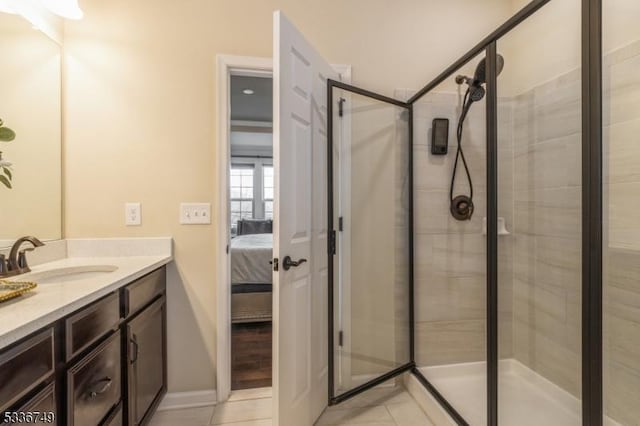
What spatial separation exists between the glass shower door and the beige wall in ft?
2.20

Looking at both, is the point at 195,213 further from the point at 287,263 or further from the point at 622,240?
the point at 622,240

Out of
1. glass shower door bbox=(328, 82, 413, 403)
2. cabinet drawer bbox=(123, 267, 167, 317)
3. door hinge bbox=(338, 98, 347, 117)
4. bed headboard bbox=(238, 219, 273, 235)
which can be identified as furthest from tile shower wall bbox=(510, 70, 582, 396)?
bed headboard bbox=(238, 219, 273, 235)

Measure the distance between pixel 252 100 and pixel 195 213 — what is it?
10.8 feet

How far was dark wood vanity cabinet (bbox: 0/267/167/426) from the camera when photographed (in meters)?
0.82

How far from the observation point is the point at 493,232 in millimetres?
1466

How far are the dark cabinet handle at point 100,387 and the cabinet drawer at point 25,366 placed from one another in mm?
→ 276

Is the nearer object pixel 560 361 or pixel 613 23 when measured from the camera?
pixel 613 23

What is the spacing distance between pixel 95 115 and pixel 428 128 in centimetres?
212

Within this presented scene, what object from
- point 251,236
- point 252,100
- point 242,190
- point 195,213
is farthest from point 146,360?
point 242,190

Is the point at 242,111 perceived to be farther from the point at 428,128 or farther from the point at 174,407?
the point at 174,407

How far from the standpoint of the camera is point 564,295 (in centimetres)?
179

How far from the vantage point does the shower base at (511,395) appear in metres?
1.69

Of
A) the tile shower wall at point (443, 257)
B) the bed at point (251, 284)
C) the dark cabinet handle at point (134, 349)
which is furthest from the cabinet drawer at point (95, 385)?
the bed at point (251, 284)

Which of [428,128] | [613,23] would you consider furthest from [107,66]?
[613,23]
